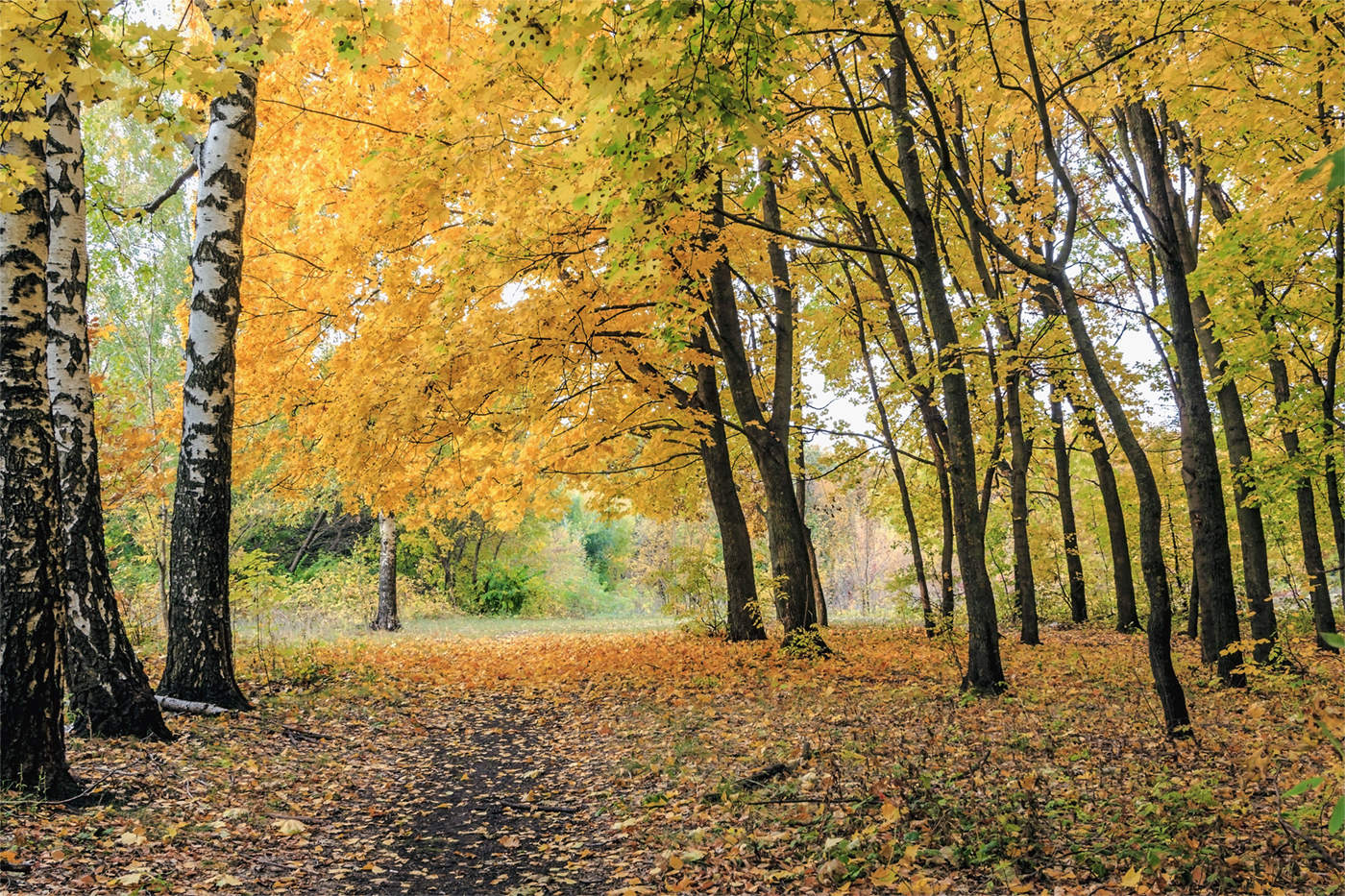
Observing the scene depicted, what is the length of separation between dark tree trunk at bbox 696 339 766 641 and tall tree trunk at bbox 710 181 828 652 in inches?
35.4

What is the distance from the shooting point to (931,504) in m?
18.3

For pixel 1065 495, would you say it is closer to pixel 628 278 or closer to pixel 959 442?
pixel 959 442

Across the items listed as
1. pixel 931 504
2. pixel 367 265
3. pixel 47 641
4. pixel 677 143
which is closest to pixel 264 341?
pixel 367 265

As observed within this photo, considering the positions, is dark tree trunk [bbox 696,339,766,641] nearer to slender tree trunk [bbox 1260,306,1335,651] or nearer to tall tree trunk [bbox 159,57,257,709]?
tall tree trunk [bbox 159,57,257,709]

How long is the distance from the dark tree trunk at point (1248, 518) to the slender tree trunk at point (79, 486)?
10.1 metres

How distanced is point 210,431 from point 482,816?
15.2ft

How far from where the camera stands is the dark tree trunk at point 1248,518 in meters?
8.21

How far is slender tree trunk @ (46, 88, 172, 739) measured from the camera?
5754mm

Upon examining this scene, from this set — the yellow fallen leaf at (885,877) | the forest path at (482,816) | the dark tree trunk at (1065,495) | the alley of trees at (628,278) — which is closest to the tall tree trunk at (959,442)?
the alley of trees at (628,278)

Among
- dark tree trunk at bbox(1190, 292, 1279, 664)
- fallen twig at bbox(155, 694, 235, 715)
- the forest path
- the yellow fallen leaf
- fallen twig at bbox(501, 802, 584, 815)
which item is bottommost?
fallen twig at bbox(501, 802, 584, 815)

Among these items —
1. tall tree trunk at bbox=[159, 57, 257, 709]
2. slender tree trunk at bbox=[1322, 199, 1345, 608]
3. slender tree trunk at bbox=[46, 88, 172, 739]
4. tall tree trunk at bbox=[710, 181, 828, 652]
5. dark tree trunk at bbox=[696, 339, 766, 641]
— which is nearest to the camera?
slender tree trunk at bbox=[46, 88, 172, 739]

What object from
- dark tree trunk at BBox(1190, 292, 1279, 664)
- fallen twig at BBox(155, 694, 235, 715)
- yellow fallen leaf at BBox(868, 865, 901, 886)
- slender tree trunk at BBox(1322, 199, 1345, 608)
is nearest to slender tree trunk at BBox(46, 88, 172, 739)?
fallen twig at BBox(155, 694, 235, 715)

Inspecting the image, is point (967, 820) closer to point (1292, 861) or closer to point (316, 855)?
point (1292, 861)

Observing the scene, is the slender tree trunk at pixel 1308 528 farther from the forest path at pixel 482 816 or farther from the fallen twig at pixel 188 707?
the fallen twig at pixel 188 707
